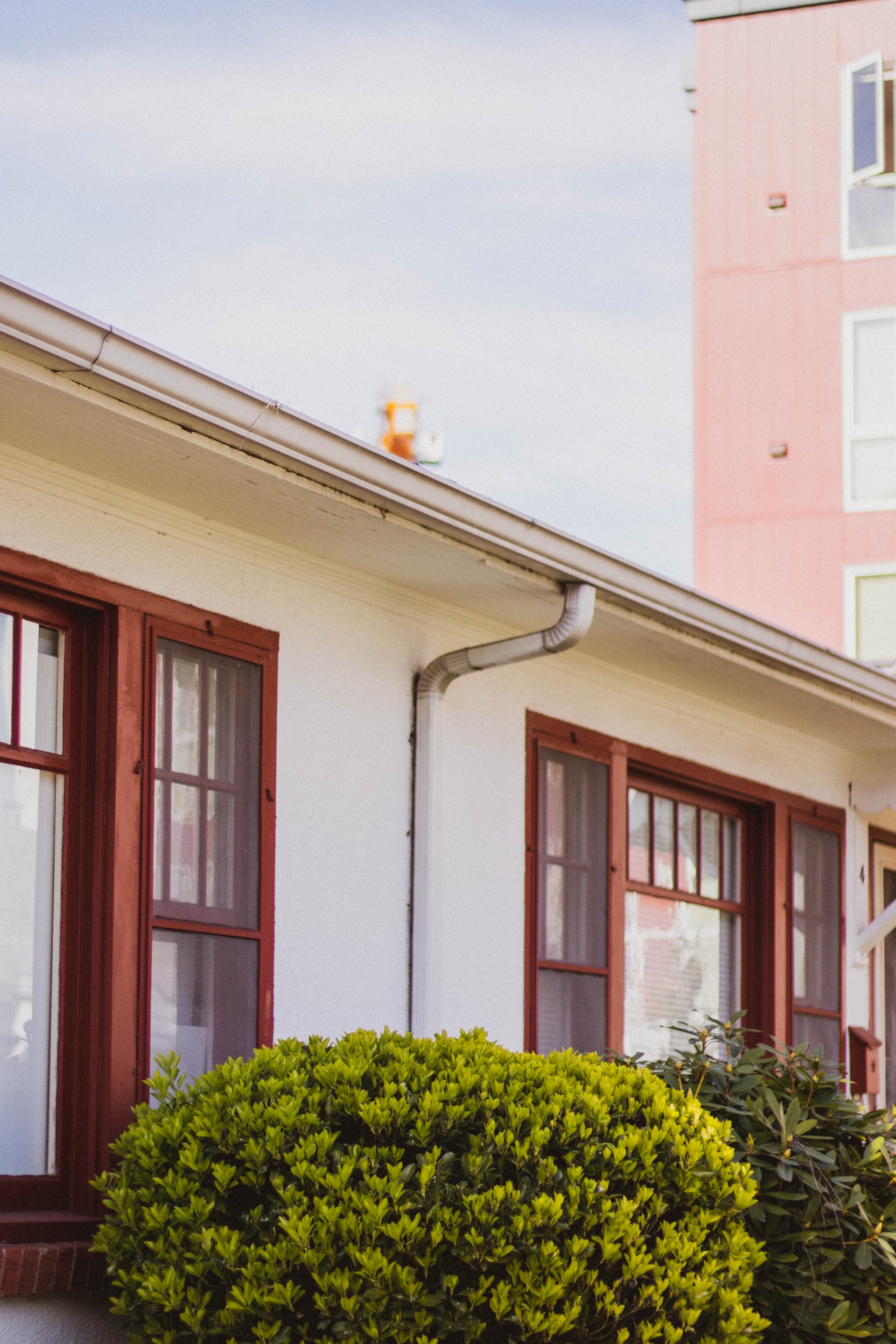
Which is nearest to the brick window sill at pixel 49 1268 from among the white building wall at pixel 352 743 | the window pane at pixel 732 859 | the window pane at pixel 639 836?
the white building wall at pixel 352 743

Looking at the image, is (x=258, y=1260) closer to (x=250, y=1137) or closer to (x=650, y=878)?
(x=250, y=1137)

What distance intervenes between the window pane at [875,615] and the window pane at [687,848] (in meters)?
6.05

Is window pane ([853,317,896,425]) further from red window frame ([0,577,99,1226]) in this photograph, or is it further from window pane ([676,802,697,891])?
red window frame ([0,577,99,1226])

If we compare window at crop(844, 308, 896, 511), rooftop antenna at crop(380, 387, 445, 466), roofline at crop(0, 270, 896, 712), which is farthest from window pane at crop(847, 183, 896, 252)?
roofline at crop(0, 270, 896, 712)

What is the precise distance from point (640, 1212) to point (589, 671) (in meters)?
3.06

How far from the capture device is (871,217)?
14.7 metres

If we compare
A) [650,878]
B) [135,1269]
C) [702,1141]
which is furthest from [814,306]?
[135,1269]

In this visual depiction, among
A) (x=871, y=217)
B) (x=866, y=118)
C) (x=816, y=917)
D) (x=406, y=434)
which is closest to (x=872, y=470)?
(x=871, y=217)

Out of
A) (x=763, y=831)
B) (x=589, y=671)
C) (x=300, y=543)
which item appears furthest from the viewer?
(x=763, y=831)

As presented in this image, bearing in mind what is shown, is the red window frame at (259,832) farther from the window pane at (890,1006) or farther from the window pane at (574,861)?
the window pane at (890,1006)

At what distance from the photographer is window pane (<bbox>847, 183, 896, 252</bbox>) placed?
14.6m

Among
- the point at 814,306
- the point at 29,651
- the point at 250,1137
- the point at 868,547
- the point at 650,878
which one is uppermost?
the point at 814,306

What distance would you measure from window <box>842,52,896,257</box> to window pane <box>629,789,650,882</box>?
8073 millimetres

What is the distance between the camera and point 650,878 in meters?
8.05
